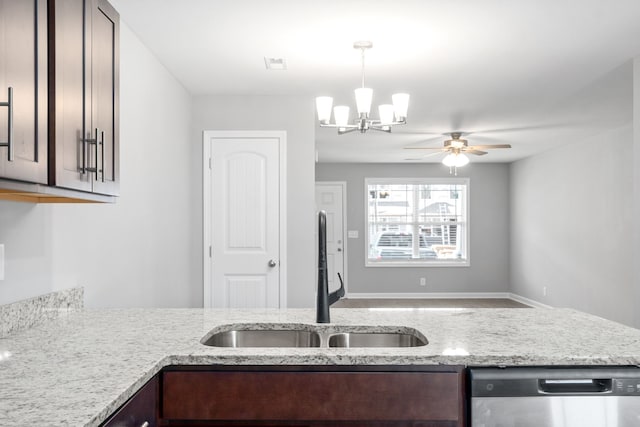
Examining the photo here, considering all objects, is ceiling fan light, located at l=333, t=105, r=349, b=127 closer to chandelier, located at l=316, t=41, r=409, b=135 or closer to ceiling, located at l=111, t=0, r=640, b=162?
chandelier, located at l=316, t=41, r=409, b=135

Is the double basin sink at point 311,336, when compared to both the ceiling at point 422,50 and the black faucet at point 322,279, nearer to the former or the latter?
the black faucet at point 322,279

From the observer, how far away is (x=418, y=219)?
914 centimetres

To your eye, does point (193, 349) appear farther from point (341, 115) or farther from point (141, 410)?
point (341, 115)

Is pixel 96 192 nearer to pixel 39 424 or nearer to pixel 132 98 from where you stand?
pixel 39 424

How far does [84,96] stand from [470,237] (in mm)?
8085

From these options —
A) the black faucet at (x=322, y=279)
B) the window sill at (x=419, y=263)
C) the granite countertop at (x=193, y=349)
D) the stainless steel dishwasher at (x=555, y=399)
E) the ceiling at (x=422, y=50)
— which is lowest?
the window sill at (x=419, y=263)

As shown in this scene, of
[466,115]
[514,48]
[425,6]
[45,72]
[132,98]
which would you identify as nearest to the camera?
[45,72]

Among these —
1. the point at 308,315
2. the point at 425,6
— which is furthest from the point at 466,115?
the point at 308,315

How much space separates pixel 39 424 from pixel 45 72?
92 centimetres

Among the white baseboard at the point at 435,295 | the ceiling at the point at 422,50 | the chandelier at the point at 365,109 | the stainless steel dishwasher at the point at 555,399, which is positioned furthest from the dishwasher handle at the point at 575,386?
the white baseboard at the point at 435,295

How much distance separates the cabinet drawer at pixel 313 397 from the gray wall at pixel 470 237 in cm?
748

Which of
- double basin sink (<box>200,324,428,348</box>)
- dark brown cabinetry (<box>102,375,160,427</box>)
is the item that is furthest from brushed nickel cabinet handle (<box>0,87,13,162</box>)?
double basin sink (<box>200,324,428,348</box>)

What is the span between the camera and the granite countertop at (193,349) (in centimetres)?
115

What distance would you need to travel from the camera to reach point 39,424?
3.22ft
